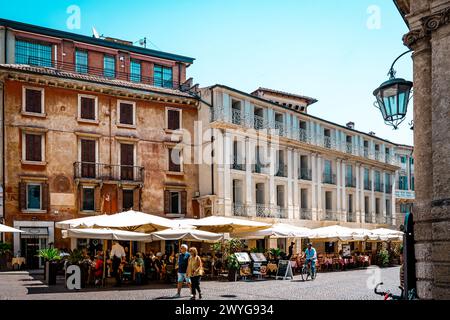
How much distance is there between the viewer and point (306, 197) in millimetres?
42000

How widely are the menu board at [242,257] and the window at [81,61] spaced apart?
18.0 m

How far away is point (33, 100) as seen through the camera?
2952 centimetres

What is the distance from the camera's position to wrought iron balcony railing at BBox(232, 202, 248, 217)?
35250 mm

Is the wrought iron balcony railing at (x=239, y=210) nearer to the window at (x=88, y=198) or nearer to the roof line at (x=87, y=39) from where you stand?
the window at (x=88, y=198)

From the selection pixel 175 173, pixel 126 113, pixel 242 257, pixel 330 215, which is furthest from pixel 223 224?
pixel 330 215

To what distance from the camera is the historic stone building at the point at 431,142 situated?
6.54 meters

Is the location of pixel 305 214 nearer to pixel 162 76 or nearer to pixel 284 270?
pixel 162 76

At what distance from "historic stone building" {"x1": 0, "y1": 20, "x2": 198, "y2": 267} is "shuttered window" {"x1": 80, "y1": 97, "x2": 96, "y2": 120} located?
0.06 meters

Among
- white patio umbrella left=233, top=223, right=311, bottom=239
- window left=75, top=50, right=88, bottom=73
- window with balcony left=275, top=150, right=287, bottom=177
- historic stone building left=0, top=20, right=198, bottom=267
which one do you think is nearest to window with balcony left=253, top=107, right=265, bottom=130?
window with balcony left=275, top=150, right=287, bottom=177

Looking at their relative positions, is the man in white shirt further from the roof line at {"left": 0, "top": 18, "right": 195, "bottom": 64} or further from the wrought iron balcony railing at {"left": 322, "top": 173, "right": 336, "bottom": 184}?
the wrought iron balcony railing at {"left": 322, "top": 173, "right": 336, "bottom": 184}

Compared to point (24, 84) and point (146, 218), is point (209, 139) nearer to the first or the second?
point (24, 84)

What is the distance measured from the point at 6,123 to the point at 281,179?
1934cm

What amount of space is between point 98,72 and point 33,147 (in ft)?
25.9
